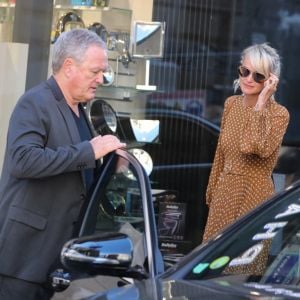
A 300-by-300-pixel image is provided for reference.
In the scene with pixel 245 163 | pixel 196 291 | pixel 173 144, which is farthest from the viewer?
pixel 173 144

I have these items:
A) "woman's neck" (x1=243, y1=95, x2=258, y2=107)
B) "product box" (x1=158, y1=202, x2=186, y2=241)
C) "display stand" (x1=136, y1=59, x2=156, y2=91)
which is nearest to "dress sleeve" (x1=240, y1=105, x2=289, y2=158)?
"woman's neck" (x1=243, y1=95, x2=258, y2=107)

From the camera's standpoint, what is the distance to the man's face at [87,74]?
12.4 ft

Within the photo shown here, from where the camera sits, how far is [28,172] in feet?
11.5

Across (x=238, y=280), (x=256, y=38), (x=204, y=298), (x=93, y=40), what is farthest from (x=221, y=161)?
(x=256, y=38)

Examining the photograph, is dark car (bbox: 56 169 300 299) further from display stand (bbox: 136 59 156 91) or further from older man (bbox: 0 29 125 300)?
display stand (bbox: 136 59 156 91)

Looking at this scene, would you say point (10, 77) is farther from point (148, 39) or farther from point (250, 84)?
point (250, 84)

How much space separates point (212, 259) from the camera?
3250 millimetres

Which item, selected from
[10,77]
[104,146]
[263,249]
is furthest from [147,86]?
[263,249]

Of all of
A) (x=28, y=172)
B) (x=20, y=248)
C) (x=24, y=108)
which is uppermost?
(x=24, y=108)

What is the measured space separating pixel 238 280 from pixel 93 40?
1.20 m

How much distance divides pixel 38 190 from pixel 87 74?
531 millimetres

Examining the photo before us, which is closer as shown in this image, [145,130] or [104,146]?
[104,146]

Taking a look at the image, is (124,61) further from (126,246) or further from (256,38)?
(126,246)

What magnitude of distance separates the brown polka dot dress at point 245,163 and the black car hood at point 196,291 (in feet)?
5.35
